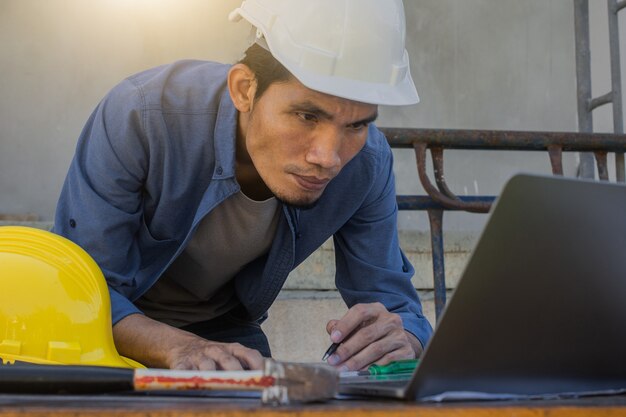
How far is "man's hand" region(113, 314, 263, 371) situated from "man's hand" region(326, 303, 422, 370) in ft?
1.00

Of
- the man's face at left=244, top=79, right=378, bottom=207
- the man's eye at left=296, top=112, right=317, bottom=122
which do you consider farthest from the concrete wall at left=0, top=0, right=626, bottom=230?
the man's eye at left=296, top=112, right=317, bottom=122

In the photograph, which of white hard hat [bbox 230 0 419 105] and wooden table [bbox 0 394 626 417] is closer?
wooden table [bbox 0 394 626 417]

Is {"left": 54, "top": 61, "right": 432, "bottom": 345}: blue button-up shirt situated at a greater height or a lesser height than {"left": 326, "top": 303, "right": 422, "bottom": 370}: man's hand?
greater

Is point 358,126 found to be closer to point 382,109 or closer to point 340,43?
point 340,43

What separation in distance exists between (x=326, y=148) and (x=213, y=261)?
0.54 metres

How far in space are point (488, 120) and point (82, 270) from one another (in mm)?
3578

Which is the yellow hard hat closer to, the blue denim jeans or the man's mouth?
the man's mouth

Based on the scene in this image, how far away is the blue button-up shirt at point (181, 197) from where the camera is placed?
2.04m

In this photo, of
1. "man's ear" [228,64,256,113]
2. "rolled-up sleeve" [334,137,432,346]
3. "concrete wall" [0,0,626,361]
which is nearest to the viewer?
"man's ear" [228,64,256,113]

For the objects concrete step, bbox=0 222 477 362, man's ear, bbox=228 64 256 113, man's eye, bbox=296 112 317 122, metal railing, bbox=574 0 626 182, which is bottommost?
concrete step, bbox=0 222 477 362

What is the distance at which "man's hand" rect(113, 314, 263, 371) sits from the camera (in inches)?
59.7

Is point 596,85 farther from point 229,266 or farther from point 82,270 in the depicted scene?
point 82,270

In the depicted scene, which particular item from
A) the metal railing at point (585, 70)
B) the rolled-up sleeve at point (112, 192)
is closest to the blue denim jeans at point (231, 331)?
the rolled-up sleeve at point (112, 192)

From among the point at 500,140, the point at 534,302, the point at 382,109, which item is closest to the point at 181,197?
the point at 534,302
